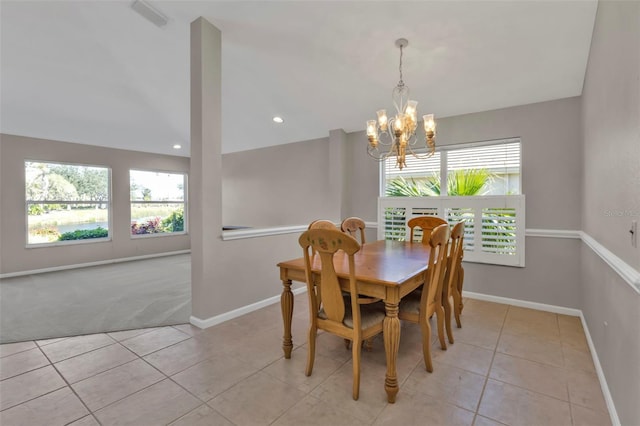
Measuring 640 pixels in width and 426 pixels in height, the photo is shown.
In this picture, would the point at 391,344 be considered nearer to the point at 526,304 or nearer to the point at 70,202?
the point at 526,304

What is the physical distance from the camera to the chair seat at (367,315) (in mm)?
1827

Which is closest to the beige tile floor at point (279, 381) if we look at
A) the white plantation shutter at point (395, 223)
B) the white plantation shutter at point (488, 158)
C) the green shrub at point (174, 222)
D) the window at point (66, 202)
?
the white plantation shutter at point (395, 223)

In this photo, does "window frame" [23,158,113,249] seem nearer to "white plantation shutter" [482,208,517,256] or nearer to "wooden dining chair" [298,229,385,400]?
"wooden dining chair" [298,229,385,400]

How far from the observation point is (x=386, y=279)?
5.66ft

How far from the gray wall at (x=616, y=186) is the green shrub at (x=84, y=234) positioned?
711cm

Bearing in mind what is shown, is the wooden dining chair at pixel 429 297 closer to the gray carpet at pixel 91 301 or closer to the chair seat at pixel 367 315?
the chair seat at pixel 367 315

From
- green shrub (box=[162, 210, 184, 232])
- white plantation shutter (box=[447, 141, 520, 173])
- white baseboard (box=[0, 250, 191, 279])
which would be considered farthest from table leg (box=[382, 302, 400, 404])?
green shrub (box=[162, 210, 184, 232])

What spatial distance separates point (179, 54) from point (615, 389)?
4.73 m

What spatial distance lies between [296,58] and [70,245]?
5166 millimetres

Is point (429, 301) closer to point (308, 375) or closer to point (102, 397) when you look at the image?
point (308, 375)

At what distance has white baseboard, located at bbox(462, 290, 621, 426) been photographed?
63.8 inches

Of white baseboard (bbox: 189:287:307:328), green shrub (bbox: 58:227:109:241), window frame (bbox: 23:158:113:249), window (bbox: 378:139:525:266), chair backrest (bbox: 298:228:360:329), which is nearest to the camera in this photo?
chair backrest (bbox: 298:228:360:329)

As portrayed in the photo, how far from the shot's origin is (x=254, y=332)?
2.68 metres

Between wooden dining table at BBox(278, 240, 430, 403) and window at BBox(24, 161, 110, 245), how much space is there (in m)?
5.27
